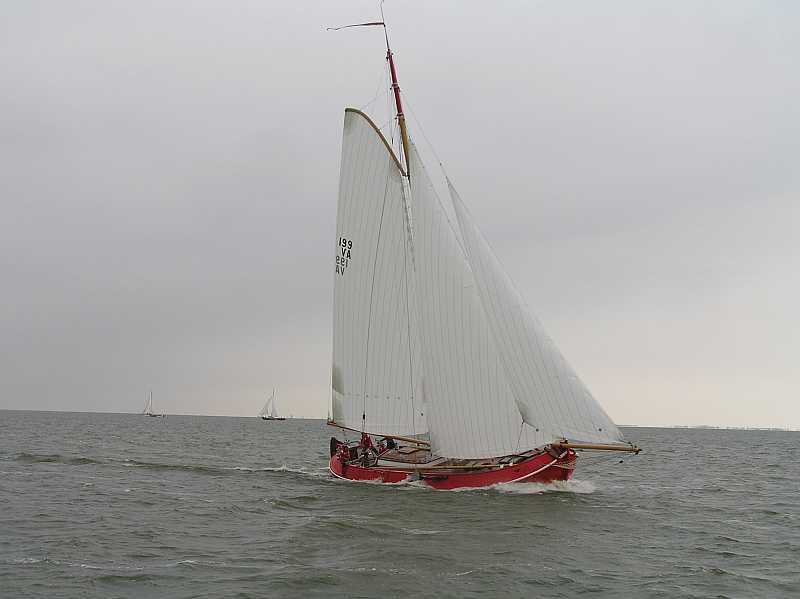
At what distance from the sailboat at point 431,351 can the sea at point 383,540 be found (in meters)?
1.84

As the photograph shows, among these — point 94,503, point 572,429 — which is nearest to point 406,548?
point 572,429

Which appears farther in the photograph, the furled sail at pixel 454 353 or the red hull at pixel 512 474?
the red hull at pixel 512 474

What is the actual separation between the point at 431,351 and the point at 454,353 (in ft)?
3.78

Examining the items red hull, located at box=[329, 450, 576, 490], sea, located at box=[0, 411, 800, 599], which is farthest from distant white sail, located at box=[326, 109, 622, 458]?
sea, located at box=[0, 411, 800, 599]

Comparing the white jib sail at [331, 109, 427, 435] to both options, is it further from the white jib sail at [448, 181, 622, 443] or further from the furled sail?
the white jib sail at [448, 181, 622, 443]

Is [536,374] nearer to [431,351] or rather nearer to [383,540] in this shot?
[431,351]

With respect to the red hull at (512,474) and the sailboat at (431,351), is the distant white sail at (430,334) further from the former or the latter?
the red hull at (512,474)

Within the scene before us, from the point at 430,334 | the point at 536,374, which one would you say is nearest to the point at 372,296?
the point at 430,334

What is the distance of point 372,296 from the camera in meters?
33.2

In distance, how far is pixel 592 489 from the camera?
110ft

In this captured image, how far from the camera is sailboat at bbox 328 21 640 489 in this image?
2753 centimetres

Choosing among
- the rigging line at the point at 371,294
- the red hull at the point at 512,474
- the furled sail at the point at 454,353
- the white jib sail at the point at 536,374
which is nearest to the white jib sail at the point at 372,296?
the rigging line at the point at 371,294

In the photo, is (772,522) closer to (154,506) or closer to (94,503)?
(154,506)

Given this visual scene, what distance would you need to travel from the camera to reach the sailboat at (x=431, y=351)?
27.5 m
